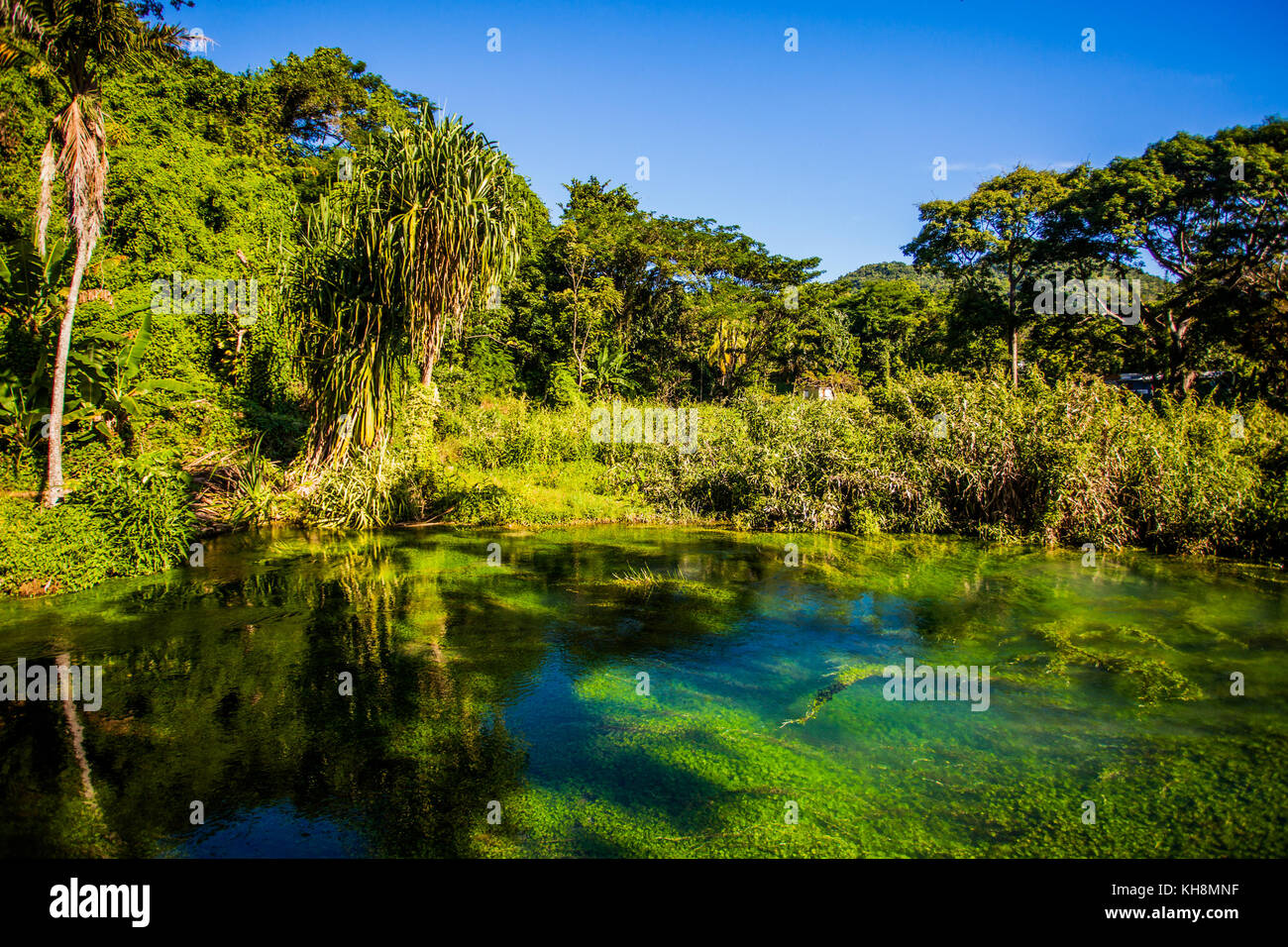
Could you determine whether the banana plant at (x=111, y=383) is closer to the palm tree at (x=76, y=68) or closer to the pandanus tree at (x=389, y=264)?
the palm tree at (x=76, y=68)

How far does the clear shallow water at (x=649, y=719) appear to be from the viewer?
3.83m

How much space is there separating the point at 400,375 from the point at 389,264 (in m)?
2.08

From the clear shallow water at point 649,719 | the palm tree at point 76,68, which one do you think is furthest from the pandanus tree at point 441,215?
the clear shallow water at point 649,719

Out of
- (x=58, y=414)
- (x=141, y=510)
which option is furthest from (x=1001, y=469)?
(x=58, y=414)

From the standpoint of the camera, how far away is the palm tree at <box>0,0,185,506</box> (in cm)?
780

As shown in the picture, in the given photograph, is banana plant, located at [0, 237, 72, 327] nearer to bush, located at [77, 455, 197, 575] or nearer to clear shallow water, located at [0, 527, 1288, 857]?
bush, located at [77, 455, 197, 575]

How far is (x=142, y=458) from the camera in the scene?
891cm

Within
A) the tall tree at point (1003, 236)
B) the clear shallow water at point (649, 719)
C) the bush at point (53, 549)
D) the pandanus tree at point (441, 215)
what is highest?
the tall tree at point (1003, 236)

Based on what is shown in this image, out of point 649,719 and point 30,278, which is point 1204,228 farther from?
point 30,278

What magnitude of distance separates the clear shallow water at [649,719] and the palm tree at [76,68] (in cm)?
438

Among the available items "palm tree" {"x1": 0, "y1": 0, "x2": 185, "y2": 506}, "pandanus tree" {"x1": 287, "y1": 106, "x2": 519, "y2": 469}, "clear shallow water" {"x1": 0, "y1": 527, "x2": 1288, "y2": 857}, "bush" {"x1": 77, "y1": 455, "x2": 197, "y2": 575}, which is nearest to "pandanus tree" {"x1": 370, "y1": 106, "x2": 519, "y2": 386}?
"pandanus tree" {"x1": 287, "y1": 106, "x2": 519, "y2": 469}

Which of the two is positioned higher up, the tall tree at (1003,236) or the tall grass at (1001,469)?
the tall tree at (1003,236)
